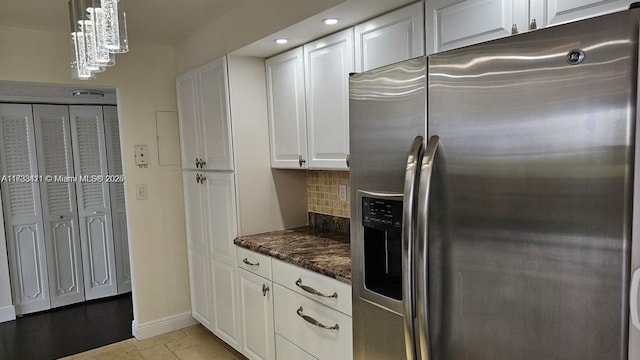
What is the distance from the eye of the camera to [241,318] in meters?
2.78

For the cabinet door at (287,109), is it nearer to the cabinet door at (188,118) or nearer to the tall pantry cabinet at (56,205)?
the cabinet door at (188,118)

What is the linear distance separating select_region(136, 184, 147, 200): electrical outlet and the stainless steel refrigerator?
8.35 ft

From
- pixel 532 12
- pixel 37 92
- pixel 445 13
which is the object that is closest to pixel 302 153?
pixel 445 13

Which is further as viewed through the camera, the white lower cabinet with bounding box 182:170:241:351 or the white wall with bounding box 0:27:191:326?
the white wall with bounding box 0:27:191:326

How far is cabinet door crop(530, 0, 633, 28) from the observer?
1190 millimetres

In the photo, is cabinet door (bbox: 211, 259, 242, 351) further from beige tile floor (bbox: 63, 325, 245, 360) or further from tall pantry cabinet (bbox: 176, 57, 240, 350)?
beige tile floor (bbox: 63, 325, 245, 360)

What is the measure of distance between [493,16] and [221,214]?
7.00 ft

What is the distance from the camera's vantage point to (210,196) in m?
3.07

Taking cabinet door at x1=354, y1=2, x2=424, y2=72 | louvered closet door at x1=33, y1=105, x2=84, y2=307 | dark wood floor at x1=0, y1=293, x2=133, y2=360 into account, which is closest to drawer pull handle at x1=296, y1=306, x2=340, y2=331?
cabinet door at x1=354, y1=2, x2=424, y2=72

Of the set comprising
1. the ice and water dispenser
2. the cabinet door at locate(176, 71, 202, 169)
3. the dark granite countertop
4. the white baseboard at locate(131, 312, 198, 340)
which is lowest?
the white baseboard at locate(131, 312, 198, 340)

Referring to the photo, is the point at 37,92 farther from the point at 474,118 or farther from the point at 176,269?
the point at 474,118

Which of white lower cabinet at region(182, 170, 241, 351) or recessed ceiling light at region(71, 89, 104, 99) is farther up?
recessed ceiling light at region(71, 89, 104, 99)

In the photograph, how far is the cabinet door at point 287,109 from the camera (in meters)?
2.48

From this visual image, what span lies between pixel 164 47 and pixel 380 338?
299cm
